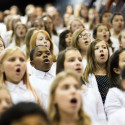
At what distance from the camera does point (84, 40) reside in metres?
4.29

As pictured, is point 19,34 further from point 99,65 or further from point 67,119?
point 67,119

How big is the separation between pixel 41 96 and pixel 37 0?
9184mm

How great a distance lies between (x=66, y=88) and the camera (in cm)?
232

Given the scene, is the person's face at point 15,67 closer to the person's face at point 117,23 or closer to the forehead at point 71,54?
the forehead at point 71,54

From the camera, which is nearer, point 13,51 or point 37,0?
point 13,51

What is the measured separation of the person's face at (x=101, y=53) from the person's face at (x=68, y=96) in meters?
1.39

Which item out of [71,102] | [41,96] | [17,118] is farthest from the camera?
[41,96]

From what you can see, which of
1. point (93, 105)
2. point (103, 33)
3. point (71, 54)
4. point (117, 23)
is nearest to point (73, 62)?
point (71, 54)

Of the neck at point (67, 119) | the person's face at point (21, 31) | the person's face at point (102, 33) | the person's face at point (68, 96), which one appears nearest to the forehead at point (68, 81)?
the person's face at point (68, 96)

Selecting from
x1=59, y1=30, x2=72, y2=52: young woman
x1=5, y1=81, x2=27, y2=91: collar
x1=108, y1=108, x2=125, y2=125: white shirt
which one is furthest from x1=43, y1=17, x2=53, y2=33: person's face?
x1=108, y1=108, x2=125, y2=125: white shirt

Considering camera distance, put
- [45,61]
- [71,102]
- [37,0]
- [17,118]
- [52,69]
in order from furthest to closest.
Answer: [37,0] → [52,69] → [45,61] → [71,102] → [17,118]

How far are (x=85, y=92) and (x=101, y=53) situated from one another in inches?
33.9

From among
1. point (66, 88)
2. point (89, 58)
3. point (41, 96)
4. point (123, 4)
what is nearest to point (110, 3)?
point (123, 4)

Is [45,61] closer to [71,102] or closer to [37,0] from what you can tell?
[71,102]
